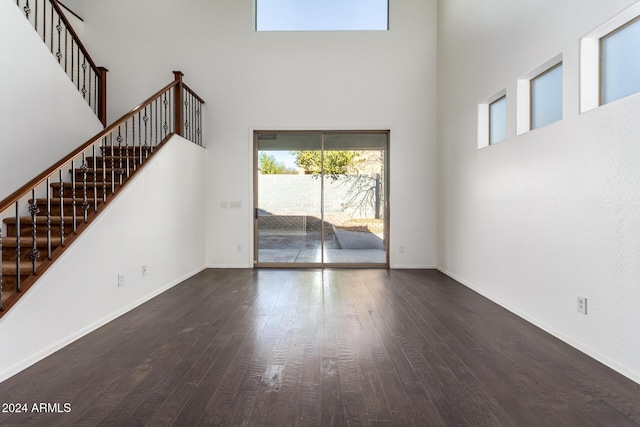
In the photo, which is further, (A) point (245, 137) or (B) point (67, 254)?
(A) point (245, 137)

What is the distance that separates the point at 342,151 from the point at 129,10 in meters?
4.28

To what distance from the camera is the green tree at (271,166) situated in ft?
20.5

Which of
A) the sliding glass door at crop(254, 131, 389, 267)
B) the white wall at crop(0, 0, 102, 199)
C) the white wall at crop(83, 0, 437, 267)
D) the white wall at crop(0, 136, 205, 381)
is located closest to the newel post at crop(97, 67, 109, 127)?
the white wall at crop(83, 0, 437, 267)

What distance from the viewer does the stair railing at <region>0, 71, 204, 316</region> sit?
2.60m

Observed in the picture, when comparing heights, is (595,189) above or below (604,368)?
above

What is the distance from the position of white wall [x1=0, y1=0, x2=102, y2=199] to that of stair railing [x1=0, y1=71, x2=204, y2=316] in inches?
11.3

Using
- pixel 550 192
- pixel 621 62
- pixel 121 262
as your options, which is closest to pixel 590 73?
pixel 621 62

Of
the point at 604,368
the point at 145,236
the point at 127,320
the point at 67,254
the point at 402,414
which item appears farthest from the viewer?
the point at 145,236

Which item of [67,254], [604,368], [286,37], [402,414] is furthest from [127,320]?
[286,37]

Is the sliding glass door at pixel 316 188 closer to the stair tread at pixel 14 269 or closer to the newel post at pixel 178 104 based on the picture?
the newel post at pixel 178 104

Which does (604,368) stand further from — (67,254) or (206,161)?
(206,161)

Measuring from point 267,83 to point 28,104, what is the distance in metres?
3.28

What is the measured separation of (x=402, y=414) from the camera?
6.09 feet

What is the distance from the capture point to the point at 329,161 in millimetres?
6238
